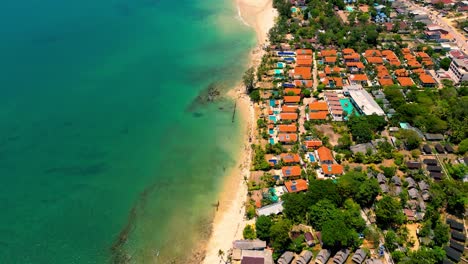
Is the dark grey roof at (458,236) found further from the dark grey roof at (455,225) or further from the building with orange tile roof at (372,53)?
the building with orange tile roof at (372,53)

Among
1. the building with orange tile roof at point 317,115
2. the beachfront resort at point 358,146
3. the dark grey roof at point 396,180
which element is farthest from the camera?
the building with orange tile roof at point 317,115

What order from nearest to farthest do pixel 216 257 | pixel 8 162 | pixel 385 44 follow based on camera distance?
pixel 216 257
pixel 8 162
pixel 385 44

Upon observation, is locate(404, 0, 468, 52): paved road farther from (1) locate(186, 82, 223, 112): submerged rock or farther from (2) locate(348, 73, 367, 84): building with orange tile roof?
(1) locate(186, 82, 223, 112): submerged rock

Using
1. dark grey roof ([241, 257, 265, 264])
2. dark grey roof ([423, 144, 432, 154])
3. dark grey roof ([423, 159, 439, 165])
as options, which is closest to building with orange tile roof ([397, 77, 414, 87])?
dark grey roof ([423, 144, 432, 154])

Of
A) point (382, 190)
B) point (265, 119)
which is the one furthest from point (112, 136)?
point (382, 190)

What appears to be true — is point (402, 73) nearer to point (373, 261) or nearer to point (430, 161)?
point (430, 161)

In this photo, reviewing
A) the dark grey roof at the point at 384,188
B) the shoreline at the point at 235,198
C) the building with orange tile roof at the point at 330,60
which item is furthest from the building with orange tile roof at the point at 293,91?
the dark grey roof at the point at 384,188

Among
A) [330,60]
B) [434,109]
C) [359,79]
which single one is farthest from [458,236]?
[330,60]

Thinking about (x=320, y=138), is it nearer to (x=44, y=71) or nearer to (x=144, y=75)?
(x=144, y=75)
